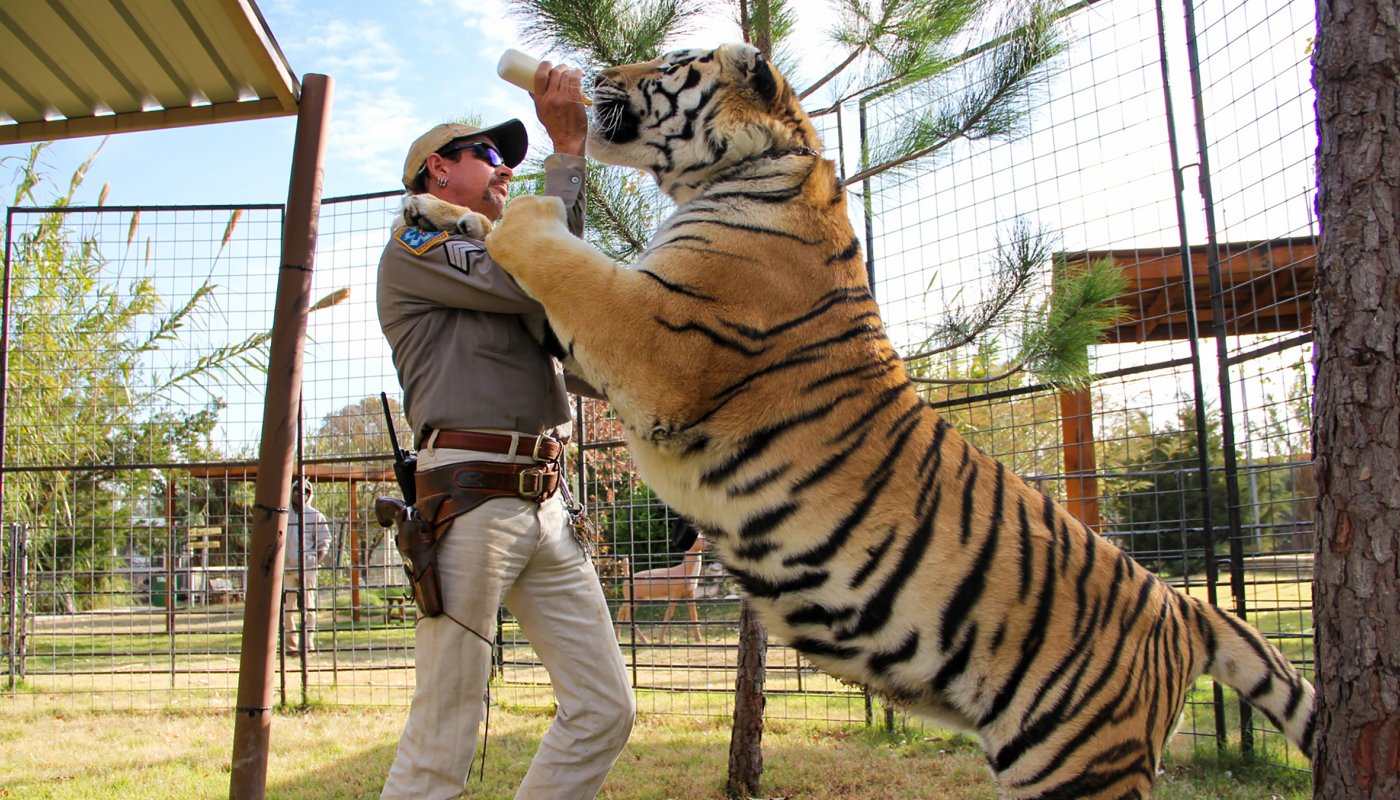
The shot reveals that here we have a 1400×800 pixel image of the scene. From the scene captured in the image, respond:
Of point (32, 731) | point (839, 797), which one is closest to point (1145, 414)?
point (839, 797)

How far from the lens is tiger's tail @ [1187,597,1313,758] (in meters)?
2.88

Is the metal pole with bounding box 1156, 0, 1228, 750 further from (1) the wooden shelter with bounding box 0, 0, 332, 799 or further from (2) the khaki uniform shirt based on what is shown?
(1) the wooden shelter with bounding box 0, 0, 332, 799

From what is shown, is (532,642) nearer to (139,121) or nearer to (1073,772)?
(1073,772)

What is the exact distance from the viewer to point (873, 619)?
2648 millimetres

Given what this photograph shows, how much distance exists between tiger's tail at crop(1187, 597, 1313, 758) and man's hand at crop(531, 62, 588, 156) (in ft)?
8.18

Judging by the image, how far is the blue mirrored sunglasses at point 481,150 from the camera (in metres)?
3.56

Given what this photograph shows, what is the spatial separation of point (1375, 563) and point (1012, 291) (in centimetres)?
377

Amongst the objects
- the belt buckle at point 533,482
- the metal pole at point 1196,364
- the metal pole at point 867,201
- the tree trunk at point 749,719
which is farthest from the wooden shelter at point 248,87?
the metal pole at point 1196,364

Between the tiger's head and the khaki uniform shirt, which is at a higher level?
the tiger's head

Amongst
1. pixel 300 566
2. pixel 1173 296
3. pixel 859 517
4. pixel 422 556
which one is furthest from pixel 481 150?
pixel 1173 296

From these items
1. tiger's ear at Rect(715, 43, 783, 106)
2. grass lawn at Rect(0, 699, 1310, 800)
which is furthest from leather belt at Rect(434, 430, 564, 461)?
grass lawn at Rect(0, 699, 1310, 800)

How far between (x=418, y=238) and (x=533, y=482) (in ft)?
2.87

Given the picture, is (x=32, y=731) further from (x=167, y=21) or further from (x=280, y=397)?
(x=167, y=21)

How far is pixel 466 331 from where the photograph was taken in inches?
124
